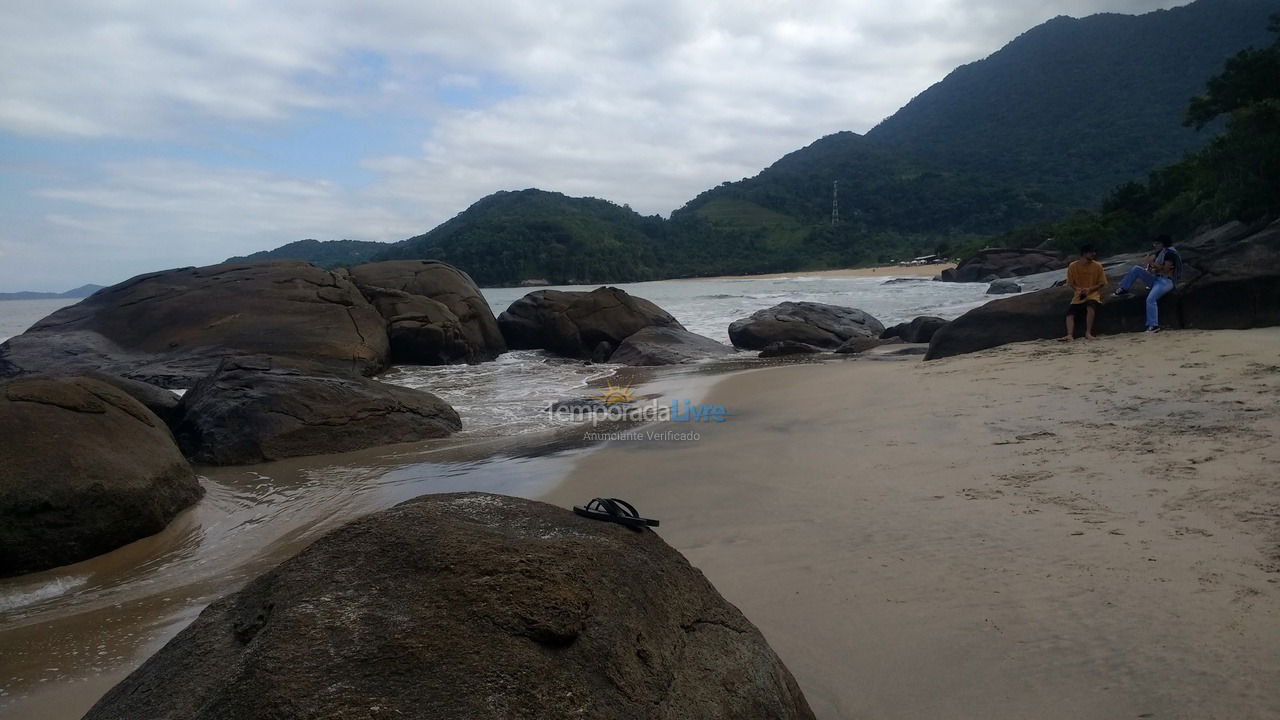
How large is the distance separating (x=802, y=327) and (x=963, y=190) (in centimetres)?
8535

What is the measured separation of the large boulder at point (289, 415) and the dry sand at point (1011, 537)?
2536 millimetres

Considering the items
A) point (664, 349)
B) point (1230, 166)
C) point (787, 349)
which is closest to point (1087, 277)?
point (787, 349)

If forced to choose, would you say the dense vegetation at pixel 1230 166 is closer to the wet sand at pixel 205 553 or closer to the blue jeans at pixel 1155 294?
the blue jeans at pixel 1155 294

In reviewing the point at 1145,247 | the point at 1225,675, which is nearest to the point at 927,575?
the point at 1225,675

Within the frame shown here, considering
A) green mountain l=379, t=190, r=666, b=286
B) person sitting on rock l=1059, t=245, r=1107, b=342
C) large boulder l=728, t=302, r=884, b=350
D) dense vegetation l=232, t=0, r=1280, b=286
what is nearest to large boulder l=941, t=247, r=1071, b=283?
dense vegetation l=232, t=0, r=1280, b=286

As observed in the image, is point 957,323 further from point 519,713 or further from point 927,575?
point 519,713

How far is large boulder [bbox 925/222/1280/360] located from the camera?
861 centimetres

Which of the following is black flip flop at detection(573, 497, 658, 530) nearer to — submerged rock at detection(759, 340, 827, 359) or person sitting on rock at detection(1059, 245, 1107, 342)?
person sitting on rock at detection(1059, 245, 1107, 342)

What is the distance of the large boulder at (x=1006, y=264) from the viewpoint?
136 feet

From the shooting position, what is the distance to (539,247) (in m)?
75.0

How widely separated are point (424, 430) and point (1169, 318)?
8.98 meters

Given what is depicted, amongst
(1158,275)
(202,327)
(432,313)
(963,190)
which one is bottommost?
(1158,275)

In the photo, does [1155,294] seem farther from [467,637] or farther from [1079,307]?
[467,637]

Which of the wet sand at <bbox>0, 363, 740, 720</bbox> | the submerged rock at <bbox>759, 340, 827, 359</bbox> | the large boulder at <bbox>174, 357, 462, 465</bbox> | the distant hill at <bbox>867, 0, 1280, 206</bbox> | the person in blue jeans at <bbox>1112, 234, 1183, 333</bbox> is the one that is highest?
Answer: the distant hill at <bbox>867, 0, 1280, 206</bbox>
